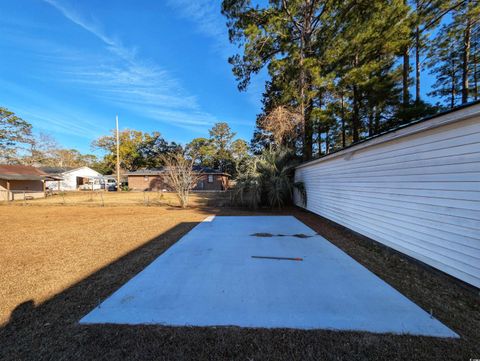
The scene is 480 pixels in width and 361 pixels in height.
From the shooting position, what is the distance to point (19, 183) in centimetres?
1591

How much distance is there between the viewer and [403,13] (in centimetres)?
794

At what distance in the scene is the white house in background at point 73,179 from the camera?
2797 centimetres

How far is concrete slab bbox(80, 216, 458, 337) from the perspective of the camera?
1.84 m

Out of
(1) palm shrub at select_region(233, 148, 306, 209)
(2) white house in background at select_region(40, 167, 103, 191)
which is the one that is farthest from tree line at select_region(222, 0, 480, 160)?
(2) white house in background at select_region(40, 167, 103, 191)

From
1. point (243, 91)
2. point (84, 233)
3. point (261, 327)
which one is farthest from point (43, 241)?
point (243, 91)

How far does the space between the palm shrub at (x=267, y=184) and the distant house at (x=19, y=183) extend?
50.2 ft

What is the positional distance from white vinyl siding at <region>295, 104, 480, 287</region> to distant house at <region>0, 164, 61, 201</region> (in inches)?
774

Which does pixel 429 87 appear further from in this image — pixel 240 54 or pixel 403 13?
pixel 240 54

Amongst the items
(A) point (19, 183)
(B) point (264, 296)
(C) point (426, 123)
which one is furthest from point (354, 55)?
(A) point (19, 183)

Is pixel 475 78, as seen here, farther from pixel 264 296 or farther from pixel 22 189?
pixel 22 189

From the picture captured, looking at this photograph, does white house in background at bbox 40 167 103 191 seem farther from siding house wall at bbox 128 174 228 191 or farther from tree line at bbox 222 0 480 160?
tree line at bbox 222 0 480 160

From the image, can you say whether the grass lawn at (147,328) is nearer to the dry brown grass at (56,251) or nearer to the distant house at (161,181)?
the dry brown grass at (56,251)

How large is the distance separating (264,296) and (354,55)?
38.5 feet

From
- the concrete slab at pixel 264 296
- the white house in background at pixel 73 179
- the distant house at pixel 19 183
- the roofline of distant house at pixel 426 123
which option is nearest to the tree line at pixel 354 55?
the roofline of distant house at pixel 426 123
